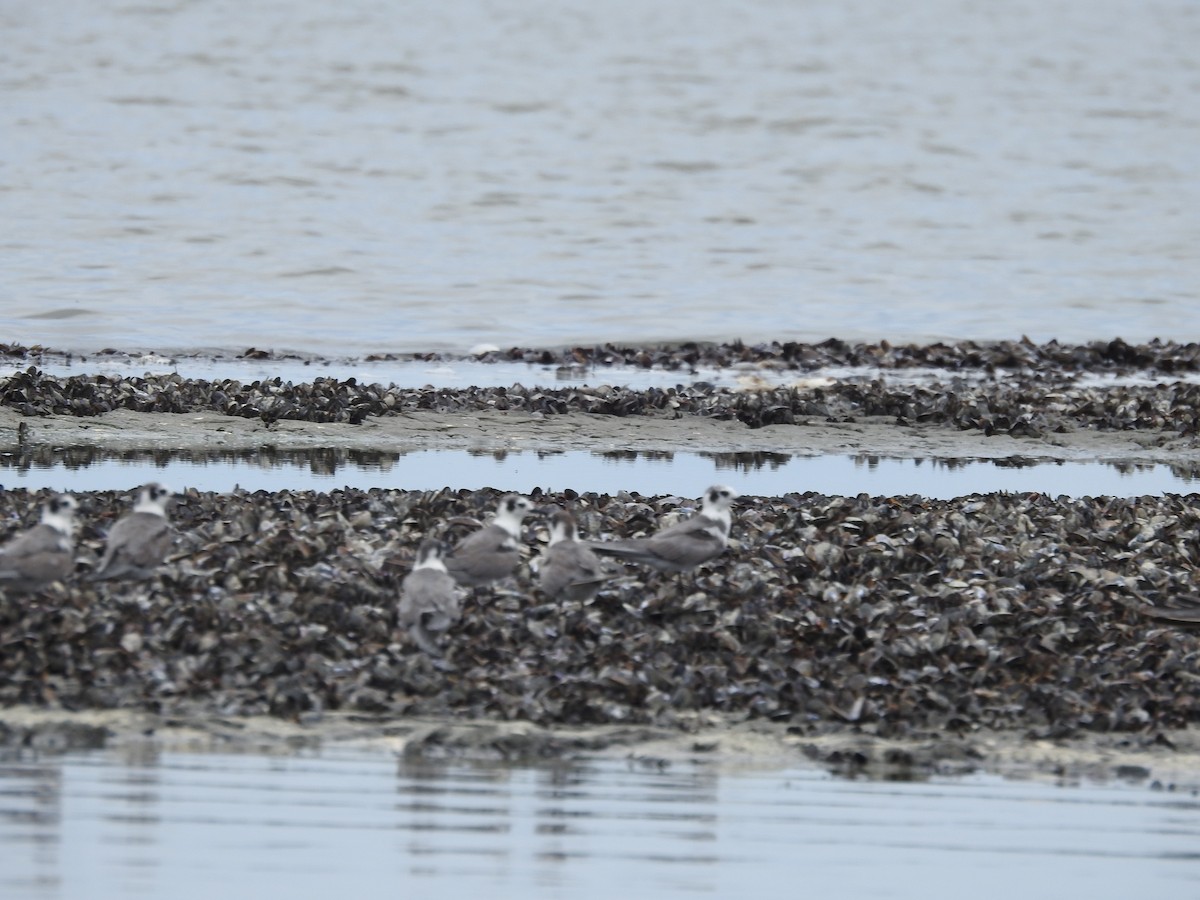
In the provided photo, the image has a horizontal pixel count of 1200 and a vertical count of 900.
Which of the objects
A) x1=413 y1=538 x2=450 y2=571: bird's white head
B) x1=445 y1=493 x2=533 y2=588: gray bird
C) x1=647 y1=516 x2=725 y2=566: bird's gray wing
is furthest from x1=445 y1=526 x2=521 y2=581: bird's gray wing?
x1=647 y1=516 x2=725 y2=566: bird's gray wing

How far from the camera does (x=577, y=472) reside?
55.7 ft

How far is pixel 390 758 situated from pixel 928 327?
76.7 feet

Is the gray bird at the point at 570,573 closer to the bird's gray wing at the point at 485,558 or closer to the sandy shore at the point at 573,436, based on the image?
the bird's gray wing at the point at 485,558

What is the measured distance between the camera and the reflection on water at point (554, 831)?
774 centimetres

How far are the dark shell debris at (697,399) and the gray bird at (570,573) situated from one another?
7760 millimetres

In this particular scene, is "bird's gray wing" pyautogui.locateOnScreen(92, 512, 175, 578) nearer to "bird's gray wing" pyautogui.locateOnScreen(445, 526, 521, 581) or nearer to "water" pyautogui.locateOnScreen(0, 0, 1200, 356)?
"bird's gray wing" pyautogui.locateOnScreen(445, 526, 521, 581)

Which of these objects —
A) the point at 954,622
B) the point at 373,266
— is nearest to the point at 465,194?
the point at 373,266

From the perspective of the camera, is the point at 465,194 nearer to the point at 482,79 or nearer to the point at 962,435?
the point at 482,79

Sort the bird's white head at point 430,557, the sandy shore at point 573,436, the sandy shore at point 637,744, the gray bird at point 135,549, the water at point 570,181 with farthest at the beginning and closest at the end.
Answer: the water at point 570,181 → the sandy shore at point 573,436 → the bird's white head at point 430,557 → the gray bird at point 135,549 → the sandy shore at point 637,744

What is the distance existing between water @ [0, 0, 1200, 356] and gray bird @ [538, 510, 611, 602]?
15221mm

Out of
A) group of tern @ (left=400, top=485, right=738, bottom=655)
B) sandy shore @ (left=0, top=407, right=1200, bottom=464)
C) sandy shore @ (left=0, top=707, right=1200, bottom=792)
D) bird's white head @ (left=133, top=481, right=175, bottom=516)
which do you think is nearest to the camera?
sandy shore @ (left=0, top=707, right=1200, bottom=792)

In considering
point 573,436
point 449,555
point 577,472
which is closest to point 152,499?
point 449,555

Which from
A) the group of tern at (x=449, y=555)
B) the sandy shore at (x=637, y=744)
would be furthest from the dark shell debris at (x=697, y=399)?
the sandy shore at (x=637, y=744)

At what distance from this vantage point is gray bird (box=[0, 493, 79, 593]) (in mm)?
10508
